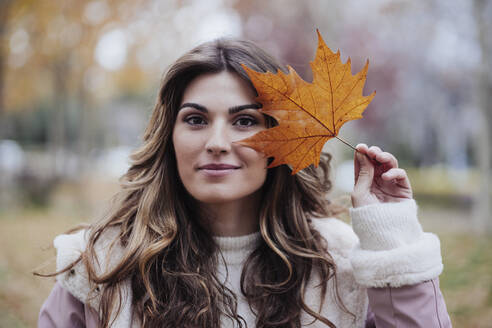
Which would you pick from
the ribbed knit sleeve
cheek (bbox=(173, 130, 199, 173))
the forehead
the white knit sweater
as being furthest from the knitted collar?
the forehead

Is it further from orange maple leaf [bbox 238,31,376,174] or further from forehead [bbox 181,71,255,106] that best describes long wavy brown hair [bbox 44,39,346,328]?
A: orange maple leaf [bbox 238,31,376,174]

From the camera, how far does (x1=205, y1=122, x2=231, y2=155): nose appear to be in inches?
63.6

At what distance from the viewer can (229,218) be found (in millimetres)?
1955

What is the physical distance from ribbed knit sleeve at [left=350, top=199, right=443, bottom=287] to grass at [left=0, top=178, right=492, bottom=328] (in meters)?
1.46

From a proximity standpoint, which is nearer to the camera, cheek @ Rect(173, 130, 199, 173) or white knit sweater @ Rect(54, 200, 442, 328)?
white knit sweater @ Rect(54, 200, 442, 328)

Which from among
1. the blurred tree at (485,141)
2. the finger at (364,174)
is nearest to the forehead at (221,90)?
the finger at (364,174)

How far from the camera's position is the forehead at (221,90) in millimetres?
1688

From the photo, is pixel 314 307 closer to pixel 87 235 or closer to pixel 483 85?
pixel 87 235

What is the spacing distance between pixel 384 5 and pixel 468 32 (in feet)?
5.82

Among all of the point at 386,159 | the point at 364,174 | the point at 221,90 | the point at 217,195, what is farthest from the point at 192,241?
the point at 386,159

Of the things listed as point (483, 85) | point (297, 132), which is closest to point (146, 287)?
point (297, 132)

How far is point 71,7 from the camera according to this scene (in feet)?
24.3

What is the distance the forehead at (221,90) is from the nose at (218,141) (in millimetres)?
114

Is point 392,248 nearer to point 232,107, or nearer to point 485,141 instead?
point 232,107
